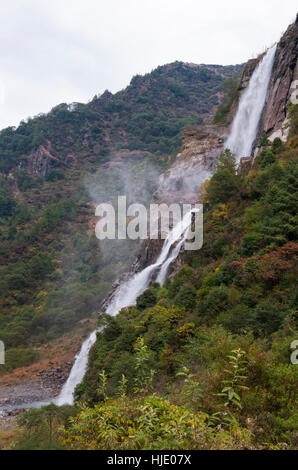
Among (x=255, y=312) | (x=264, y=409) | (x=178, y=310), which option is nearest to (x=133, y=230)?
(x=178, y=310)

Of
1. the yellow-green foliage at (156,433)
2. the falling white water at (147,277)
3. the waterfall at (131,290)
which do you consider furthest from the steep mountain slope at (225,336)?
the waterfall at (131,290)

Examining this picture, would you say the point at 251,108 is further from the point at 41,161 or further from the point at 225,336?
the point at 41,161

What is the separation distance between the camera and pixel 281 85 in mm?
30125

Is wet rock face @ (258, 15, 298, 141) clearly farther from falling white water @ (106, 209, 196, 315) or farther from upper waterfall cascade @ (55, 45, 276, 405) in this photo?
falling white water @ (106, 209, 196, 315)

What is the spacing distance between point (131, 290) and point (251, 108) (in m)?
24.1

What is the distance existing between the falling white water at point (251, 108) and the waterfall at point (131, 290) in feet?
40.8

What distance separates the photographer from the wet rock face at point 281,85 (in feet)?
92.2

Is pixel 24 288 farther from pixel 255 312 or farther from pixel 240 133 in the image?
pixel 255 312

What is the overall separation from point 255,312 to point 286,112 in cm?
2270

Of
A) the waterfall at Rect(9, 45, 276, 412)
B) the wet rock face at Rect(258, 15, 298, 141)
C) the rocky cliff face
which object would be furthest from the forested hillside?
the wet rock face at Rect(258, 15, 298, 141)

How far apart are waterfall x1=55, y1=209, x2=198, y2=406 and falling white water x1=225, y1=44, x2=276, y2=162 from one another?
1242cm

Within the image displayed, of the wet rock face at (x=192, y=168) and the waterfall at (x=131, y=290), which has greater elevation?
the wet rock face at (x=192, y=168)

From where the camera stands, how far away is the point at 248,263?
13.0m

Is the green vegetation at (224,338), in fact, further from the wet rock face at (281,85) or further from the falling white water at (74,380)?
the falling white water at (74,380)
